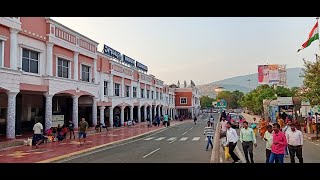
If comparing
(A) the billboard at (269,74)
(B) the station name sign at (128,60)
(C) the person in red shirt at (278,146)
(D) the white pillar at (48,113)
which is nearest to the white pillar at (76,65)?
(D) the white pillar at (48,113)

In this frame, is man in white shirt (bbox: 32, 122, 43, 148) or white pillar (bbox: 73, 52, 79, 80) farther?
white pillar (bbox: 73, 52, 79, 80)

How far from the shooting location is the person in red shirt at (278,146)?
31.0 ft

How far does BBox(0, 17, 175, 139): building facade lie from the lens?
20203 mm

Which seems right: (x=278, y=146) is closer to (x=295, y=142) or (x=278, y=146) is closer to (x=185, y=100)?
(x=295, y=142)

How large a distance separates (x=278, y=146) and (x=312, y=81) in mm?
12218

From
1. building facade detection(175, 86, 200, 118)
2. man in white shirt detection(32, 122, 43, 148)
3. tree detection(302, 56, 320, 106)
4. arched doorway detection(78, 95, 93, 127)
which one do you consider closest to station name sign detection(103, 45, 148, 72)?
arched doorway detection(78, 95, 93, 127)

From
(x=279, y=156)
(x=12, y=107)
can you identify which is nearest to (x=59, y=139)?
(x=12, y=107)

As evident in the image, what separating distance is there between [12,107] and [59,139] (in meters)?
4.26

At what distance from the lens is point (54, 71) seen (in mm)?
25188

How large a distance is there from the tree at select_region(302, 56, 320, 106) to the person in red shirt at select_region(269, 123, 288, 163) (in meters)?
11.4

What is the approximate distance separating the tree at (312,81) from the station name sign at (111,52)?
24.6 metres

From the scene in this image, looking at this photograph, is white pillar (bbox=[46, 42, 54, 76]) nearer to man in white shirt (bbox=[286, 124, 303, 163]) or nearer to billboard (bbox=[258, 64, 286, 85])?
man in white shirt (bbox=[286, 124, 303, 163])
